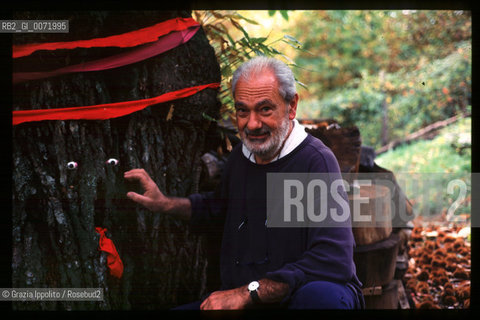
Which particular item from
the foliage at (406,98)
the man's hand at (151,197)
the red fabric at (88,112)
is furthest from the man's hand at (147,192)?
the foliage at (406,98)

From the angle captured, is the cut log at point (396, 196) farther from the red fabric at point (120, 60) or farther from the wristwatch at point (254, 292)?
the red fabric at point (120, 60)

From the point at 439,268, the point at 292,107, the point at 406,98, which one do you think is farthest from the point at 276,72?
the point at 406,98

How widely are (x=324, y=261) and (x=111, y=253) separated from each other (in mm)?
1299

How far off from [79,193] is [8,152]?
479 millimetres

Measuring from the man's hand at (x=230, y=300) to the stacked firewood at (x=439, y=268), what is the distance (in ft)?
5.83

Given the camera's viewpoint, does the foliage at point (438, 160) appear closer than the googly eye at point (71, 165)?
No

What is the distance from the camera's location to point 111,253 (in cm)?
245

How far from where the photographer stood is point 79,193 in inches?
97.1

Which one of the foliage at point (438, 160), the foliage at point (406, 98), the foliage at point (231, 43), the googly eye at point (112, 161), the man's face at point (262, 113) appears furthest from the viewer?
the foliage at point (406, 98)

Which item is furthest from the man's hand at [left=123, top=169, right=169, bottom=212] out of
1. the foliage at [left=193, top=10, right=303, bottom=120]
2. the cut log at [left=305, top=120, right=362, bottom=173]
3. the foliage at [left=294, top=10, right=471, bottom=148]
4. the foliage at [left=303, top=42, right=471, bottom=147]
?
the foliage at [left=303, top=42, right=471, bottom=147]

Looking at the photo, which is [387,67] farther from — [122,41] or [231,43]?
[122,41]

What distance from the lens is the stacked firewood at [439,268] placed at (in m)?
3.21

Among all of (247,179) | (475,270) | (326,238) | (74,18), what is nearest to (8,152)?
(74,18)

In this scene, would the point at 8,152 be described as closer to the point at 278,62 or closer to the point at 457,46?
the point at 278,62
